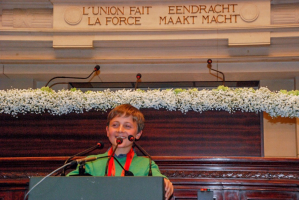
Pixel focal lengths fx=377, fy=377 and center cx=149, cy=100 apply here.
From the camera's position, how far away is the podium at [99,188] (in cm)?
165

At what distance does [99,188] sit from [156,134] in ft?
6.37

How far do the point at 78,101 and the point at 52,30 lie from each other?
13.0 ft

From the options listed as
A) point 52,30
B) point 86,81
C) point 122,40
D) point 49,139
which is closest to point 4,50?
point 52,30

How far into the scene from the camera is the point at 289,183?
3.17m

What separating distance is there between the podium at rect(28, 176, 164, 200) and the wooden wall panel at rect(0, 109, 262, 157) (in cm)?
186

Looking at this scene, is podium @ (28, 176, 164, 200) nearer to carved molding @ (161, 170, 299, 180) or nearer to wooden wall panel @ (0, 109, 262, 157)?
carved molding @ (161, 170, 299, 180)

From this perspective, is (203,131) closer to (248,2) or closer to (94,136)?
(94,136)

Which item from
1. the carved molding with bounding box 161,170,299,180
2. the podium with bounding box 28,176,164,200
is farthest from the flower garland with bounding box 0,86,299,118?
the podium with bounding box 28,176,164,200

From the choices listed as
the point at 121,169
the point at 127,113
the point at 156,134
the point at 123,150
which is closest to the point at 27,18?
the point at 156,134

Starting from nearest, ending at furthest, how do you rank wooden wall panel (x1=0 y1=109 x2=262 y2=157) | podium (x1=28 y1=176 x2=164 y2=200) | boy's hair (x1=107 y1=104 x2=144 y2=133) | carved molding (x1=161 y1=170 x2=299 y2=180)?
podium (x1=28 y1=176 x2=164 y2=200) < boy's hair (x1=107 y1=104 x2=144 y2=133) < carved molding (x1=161 y1=170 x2=299 y2=180) < wooden wall panel (x1=0 y1=109 x2=262 y2=157)

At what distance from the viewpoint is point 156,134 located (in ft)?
11.8

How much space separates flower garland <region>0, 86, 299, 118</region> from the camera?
11.8 feet

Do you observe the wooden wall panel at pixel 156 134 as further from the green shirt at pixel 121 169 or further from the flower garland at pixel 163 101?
the green shirt at pixel 121 169

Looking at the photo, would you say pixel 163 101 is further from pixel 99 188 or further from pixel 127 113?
pixel 99 188
